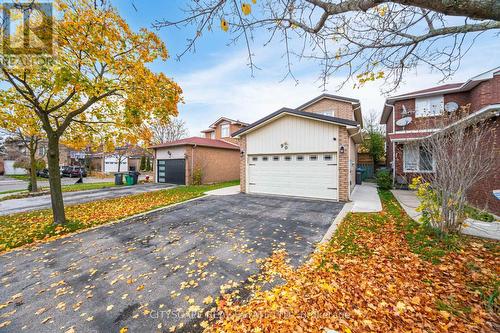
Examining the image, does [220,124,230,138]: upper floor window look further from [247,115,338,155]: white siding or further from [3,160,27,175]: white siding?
[3,160,27,175]: white siding

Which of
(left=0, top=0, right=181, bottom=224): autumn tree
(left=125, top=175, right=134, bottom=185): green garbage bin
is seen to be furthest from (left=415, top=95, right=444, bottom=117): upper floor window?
(left=125, top=175, right=134, bottom=185): green garbage bin

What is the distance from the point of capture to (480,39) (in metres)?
4.00

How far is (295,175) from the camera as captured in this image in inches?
385

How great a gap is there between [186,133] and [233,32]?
33.8 metres

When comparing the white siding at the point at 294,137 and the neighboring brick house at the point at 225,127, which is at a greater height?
the neighboring brick house at the point at 225,127

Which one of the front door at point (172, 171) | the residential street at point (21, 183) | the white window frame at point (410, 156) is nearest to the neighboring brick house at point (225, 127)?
the front door at point (172, 171)

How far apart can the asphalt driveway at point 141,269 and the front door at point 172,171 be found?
32.1 ft

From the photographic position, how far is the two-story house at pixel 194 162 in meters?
15.9

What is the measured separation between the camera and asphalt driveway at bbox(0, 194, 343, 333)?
251 centimetres

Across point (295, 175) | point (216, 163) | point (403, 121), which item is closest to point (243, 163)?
point (295, 175)

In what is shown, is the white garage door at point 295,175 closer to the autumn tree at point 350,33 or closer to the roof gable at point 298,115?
the roof gable at point 298,115

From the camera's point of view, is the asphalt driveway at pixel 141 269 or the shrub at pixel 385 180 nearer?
the asphalt driveway at pixel 141 269

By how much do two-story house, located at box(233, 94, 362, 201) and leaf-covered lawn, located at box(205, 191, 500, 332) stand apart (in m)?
4.68

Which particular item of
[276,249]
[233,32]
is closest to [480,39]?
[233,32]
